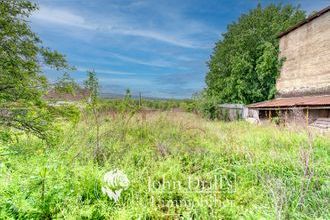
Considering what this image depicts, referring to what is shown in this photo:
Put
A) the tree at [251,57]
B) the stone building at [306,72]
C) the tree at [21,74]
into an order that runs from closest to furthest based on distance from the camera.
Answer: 1. the tree at [21,74]
2. the stone building at [306,72]
3. the tree at [251,57]

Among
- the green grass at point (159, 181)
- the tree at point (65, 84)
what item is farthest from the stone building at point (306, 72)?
the tree at point (65, 84)

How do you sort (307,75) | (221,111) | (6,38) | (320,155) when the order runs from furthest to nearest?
(221,111)
(307,75)
(320,155)
(6,38)

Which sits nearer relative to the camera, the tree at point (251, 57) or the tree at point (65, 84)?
the tree at point (65, 84)

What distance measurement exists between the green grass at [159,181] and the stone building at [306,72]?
346 inches

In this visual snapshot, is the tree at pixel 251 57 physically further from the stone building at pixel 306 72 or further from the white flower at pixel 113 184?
the white flower at pixel 113 184

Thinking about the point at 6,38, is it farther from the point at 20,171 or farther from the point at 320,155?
Result: the point at 320,155

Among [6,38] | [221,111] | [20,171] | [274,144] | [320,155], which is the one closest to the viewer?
[20,171]

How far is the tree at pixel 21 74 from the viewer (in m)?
4.74

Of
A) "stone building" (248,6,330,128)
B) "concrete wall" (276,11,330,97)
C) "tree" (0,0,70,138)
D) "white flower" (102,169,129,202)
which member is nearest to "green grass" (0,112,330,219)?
"white flower" (102,169,129,202)

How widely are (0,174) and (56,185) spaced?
766 mm

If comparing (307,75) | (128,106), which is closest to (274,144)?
(128,106)

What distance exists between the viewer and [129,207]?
335 centimetres

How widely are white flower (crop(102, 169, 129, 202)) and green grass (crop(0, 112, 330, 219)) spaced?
0.16 metres

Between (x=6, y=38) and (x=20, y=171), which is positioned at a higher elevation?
(x=6, y=38)
